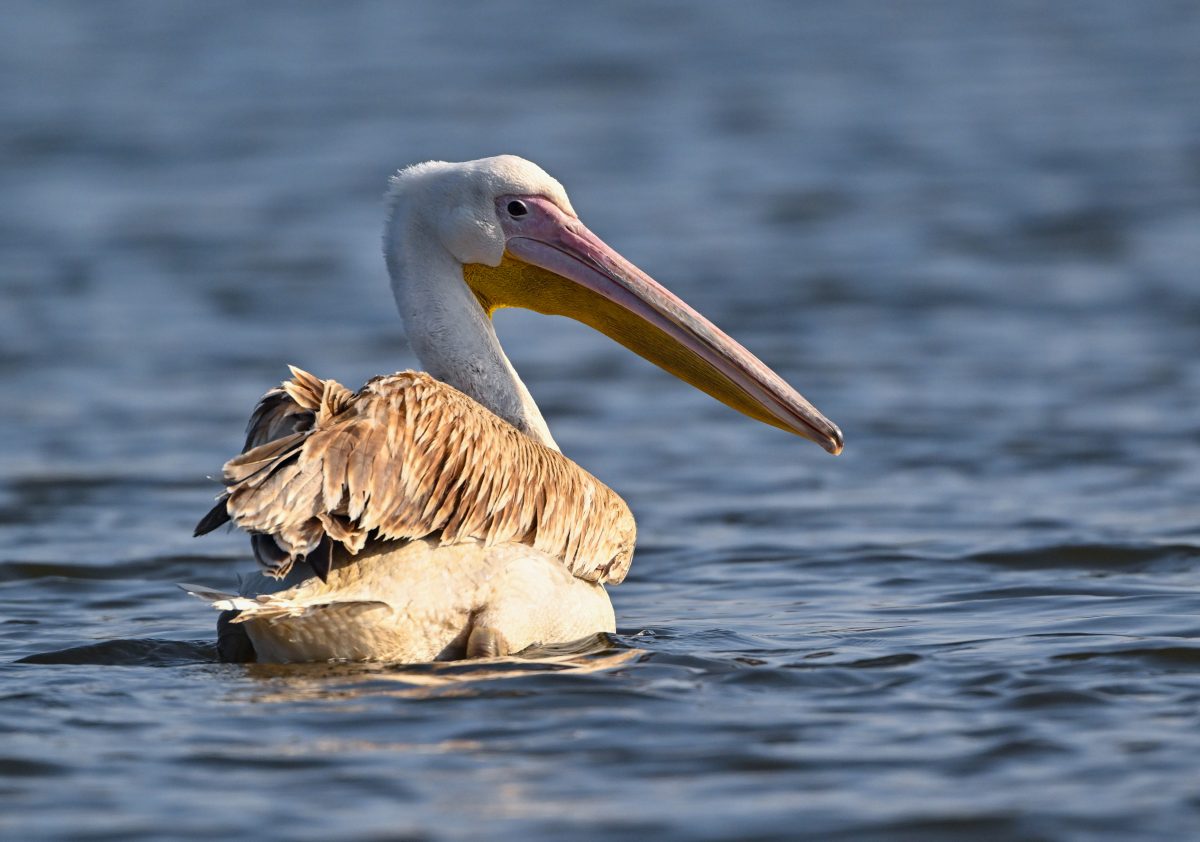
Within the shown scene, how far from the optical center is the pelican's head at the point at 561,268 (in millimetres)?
Answer: 5430

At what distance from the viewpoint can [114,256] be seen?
1247 centimetres

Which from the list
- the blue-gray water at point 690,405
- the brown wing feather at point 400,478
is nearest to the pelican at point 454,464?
the brown wing feather at point 400,478

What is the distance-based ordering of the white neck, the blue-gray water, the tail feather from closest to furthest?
1. the blue-gray water
2. the tail feather
3. the white neck

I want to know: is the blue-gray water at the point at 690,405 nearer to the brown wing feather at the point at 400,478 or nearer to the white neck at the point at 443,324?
the brown wing feather at the point at 400,478

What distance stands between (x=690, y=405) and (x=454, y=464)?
15.5 ft

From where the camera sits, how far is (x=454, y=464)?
476cm

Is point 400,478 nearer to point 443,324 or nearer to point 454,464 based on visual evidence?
point 454,464

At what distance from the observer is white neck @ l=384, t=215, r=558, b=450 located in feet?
17.8

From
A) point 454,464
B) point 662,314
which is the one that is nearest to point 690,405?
point 662,314

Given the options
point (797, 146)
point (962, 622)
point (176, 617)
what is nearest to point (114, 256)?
point (797, 146)

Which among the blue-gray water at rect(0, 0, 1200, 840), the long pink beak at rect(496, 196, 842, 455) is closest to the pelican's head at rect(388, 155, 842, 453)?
the long pink beak at rect(496, 196, 842, 455)

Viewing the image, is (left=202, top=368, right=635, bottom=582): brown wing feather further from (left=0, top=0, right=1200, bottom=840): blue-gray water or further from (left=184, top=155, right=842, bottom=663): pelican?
(left=0, top=0, right=1200, bottom=840): blue-gray water

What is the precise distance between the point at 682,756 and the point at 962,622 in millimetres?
1715

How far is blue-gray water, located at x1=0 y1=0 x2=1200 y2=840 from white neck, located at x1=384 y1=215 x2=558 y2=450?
0.79m
